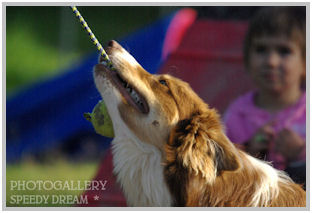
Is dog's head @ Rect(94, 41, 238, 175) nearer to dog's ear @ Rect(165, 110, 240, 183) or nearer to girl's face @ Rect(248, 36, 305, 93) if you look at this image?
dog's ear @ Rect(165, 110, 240, 183)

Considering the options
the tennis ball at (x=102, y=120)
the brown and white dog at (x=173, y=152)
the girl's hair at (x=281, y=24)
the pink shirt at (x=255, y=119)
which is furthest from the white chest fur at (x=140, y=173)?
the girl's hair at (x=281, y=24)

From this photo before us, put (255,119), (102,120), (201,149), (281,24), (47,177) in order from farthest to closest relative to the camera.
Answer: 1. (255,119)
2. (281,24)
3. (47,177)
4. (102,120)
5. (201,149)

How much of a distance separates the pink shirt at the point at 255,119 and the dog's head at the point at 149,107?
1.78 metres

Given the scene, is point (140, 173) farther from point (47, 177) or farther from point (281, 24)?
point (281, 24)

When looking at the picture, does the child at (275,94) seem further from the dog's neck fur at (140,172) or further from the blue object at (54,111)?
the dog's neck fur at (140,172)

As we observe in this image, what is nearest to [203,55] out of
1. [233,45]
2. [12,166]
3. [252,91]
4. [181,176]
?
[233,45]

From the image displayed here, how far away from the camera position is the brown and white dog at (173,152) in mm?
2646

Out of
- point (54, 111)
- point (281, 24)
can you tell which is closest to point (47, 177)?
point (54, 111)

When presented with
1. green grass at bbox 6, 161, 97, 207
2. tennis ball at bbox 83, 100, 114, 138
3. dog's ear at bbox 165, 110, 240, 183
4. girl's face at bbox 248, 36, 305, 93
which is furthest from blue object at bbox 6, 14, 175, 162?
dog's ear at bbox 165, 110, 240, 183

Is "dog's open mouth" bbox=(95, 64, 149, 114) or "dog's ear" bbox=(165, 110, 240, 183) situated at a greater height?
"dog's open mouth" bbox=(95, 64, 149, 114)

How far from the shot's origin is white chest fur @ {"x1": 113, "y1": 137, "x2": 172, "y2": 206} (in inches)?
108

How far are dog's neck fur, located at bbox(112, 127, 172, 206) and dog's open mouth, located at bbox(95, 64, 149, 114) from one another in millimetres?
185

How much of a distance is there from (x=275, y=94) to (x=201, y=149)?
2.39 meters

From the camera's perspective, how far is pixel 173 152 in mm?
2680
